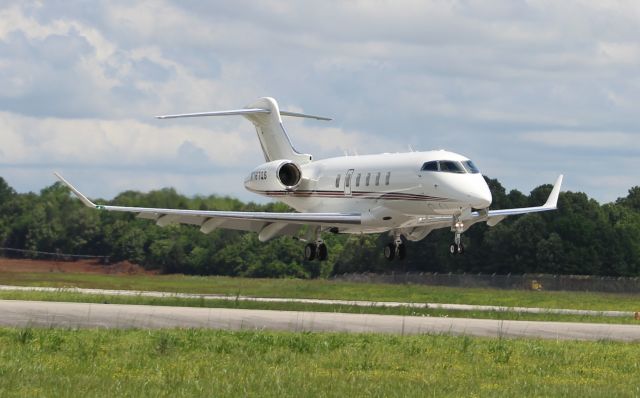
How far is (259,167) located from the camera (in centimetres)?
4647

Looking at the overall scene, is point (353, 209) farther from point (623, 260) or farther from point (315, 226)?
point (623, 260)

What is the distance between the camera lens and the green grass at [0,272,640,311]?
47.3 m

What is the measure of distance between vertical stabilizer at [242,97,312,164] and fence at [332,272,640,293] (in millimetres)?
14284

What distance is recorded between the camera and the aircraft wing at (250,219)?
4197cm

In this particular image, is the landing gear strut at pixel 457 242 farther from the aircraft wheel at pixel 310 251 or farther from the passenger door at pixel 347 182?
the aircraft wheel at pixel 310 251

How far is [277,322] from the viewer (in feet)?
96.1

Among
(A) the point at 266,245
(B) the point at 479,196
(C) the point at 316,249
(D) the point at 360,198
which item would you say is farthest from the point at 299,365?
(A) the point at 266,245

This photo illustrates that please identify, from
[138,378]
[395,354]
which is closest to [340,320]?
[395,354]

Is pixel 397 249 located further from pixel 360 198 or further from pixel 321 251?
pixel 321 251

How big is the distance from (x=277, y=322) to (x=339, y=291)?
22.1 metres

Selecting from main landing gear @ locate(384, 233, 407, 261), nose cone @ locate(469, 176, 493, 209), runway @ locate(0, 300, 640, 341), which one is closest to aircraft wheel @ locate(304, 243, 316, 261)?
main landing gear @ locate(384, 233, 407, 261)

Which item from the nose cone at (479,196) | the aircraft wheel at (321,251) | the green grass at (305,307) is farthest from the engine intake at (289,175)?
the nose cone at (479,196)

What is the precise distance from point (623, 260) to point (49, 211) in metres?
32.2

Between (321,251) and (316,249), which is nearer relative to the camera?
(316,249)
